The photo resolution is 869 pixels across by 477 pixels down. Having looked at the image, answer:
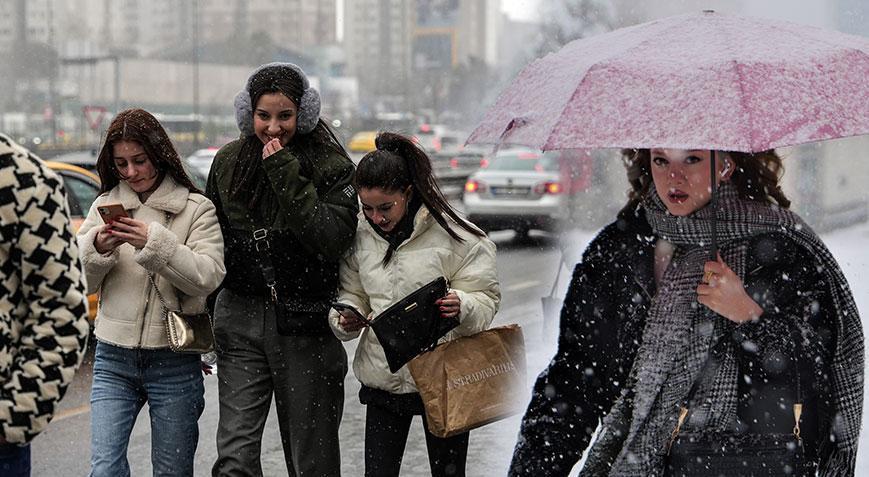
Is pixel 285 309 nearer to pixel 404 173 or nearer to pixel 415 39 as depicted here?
pixel 404 173

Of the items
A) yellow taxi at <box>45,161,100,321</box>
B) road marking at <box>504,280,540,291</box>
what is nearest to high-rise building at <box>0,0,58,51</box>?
road marking at <box>504,280,540,291</box>

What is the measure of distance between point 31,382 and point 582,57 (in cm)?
148

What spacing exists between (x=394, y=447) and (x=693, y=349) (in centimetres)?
140

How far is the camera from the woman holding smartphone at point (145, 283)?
3.97m

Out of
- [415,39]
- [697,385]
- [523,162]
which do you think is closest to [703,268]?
[697,385]

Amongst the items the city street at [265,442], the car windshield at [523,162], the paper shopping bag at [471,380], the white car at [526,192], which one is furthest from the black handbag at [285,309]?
the car windshield at [523,162]

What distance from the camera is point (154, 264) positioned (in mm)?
3953

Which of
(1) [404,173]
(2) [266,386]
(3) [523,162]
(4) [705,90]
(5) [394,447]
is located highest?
(4) [705,90]

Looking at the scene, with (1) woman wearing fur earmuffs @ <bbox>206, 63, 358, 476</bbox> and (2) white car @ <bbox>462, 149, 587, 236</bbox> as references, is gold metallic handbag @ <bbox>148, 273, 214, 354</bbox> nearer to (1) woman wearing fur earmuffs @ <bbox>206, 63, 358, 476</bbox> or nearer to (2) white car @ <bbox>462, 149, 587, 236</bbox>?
(1) woman wearing fur earmuffs @ <bbox>206, 63, 358, 476</bbox>

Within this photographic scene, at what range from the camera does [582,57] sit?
300 centimetres

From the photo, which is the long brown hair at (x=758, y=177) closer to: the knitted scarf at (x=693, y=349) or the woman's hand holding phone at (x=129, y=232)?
the knitted scarf at (x=693, y=349)

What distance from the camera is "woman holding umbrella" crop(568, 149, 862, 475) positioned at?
8.96 feet

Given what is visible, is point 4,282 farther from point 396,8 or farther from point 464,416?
point 396,8

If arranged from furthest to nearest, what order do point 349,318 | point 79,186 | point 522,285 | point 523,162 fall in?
point 523,162, point 522,285, point 79,186, point 349,318
